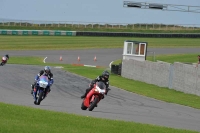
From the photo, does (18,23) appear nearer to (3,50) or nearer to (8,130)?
(3,50)

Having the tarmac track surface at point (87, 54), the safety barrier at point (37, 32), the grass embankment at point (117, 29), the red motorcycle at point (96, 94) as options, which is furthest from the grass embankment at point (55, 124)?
the grass embankment at point (117, 29)

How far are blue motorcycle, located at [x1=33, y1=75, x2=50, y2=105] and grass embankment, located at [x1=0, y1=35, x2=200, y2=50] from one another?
49.5 m

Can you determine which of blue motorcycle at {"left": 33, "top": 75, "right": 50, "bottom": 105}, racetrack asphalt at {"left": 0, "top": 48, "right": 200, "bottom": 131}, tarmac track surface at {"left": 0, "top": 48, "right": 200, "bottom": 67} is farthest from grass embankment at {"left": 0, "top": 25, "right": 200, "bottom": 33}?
blue motorcycle at {"left": 33, "top": 75, "right": 50, "bottom": 105}

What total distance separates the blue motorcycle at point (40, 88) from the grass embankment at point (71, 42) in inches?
1949

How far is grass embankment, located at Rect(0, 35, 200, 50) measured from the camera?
73.3m

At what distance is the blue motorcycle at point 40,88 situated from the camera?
2017 cm

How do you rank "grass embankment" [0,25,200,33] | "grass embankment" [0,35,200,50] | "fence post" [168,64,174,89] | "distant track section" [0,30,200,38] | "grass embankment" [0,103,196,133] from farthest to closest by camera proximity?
"grass embankment" [0,25,200,33]
"distant track section" [0,30,200,38]
"grass embankment" [0,35,200,50]
"fence post" [168,64,174,89]
"grass embankment" [0,103,196,133]

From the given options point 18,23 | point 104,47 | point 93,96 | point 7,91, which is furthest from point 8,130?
point 18,23

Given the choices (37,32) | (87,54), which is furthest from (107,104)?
(37,32)

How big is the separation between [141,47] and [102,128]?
1304 inches

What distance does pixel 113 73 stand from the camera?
43344 millimetres

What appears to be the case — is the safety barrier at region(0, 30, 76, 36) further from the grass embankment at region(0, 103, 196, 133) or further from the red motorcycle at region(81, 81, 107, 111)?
the grass embankment at region(0, 103, 196, 133)

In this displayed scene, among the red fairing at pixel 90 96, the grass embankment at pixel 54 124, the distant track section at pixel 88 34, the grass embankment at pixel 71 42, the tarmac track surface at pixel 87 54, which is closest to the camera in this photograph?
the grass embankment at pixel 54 124

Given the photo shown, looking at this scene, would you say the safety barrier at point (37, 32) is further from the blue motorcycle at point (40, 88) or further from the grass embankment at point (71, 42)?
the blue motorcycle at point (40, 88)
